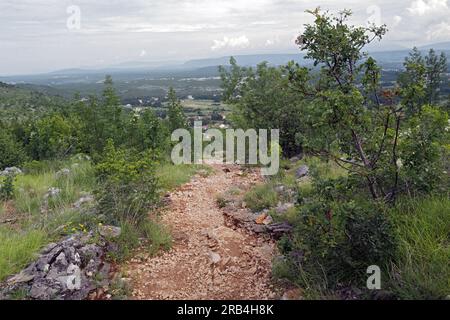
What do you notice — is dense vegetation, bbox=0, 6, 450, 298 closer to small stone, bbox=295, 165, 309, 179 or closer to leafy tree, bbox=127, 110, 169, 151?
small stone, bbox=295, 165, 309, 179

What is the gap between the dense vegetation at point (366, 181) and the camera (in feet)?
10.3

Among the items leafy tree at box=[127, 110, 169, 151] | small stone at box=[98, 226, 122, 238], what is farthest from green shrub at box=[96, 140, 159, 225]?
leafy tree at box=[127, 110, 169, 151]

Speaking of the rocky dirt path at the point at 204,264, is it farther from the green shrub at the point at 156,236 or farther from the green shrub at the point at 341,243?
the green shrub at the point at 341,243

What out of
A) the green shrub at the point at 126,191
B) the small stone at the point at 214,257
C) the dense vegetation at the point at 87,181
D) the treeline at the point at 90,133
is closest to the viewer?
the small stone at the point at 214,257

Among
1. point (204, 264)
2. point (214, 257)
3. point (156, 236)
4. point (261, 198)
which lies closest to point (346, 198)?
point (214, 257)

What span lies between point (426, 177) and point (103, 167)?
3.70 m

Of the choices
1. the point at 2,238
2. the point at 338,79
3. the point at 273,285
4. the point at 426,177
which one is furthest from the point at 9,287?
the point at 426,177

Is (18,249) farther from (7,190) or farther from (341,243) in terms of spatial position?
(341,243)

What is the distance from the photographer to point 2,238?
4.10m

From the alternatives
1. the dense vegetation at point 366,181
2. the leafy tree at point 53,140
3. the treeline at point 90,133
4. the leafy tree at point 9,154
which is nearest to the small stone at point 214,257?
the dense vegetation at point 366,181

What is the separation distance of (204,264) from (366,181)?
1.98m

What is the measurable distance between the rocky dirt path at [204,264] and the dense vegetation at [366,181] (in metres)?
0.41

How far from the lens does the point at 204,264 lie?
419cm
